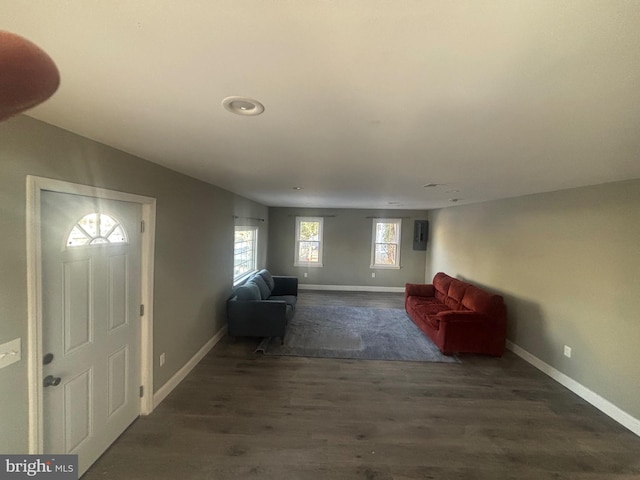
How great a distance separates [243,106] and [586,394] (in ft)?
14.1

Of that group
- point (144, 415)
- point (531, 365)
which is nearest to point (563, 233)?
point (531, 365)

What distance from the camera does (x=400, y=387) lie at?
3213 mm

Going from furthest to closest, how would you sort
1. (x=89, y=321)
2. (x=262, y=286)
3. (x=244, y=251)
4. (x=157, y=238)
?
(x=244, y=251) → (x=262, y=286) → (x=157, y=238) → (x=89, y=321)

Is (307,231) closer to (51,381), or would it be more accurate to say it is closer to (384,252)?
(384,252)

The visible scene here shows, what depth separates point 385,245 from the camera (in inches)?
319

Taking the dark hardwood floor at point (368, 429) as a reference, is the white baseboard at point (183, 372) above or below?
above

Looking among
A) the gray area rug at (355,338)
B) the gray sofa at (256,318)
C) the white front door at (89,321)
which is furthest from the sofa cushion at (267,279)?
the white front door at (89,321)

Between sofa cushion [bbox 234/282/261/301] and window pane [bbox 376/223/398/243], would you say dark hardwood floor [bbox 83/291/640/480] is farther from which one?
window pane [bbox 376/223/398/243]

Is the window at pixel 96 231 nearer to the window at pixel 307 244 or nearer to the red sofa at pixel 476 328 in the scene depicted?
the red sofa at pixel 476 328

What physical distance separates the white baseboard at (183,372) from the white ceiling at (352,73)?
2386mm

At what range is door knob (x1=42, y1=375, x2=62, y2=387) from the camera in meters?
1.65

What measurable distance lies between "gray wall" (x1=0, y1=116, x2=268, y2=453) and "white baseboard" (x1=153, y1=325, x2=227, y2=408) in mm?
66

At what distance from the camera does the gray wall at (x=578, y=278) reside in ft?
8.71

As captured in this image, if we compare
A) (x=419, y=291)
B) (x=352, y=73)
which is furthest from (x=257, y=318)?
(x=352, y=73)
